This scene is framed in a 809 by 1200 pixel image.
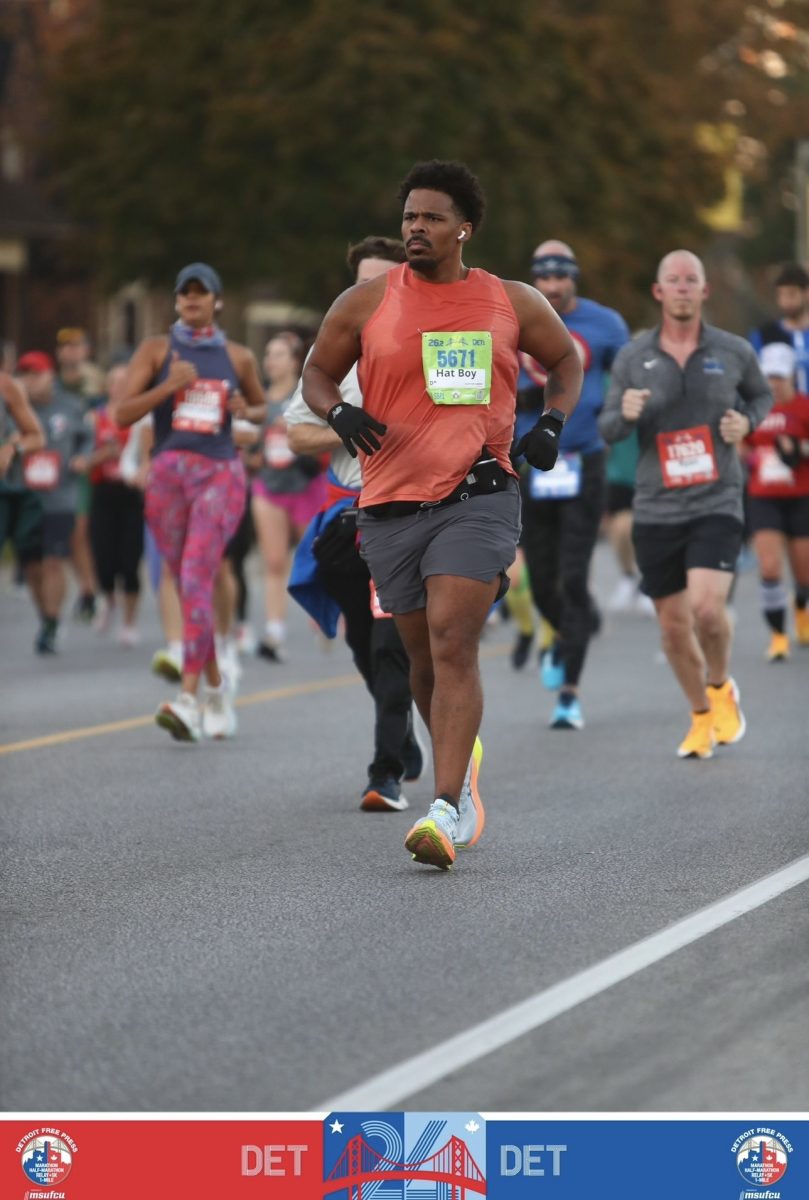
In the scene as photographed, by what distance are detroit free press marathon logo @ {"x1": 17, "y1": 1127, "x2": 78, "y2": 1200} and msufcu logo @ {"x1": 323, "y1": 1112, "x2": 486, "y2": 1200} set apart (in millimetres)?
469

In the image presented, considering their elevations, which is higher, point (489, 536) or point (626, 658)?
point (626, 658)

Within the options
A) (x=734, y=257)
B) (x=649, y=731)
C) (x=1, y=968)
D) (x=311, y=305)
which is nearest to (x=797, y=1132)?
(x=1, y=968)

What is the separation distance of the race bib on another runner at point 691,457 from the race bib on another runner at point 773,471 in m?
5.19

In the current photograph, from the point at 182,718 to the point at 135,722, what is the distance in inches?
63.3

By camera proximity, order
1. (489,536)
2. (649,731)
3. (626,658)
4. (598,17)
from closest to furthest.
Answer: (489,536) → (649,731) → (626,658) → (598,17)

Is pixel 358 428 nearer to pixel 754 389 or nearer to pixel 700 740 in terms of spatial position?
pixel 754 389

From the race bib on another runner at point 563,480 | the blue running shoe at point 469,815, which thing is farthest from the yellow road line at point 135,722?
the blue running shoe at point 469,815

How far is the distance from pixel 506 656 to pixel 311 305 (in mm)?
22406

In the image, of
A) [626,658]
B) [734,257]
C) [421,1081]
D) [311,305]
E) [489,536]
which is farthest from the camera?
[734,257]

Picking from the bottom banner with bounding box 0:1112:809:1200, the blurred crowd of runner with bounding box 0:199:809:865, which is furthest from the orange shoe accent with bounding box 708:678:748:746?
the bottom banner with bounding box 0:1112:809:1200

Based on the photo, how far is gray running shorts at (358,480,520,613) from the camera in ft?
25.5

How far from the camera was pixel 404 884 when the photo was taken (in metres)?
7.56

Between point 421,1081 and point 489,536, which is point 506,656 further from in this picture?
point 421,1081

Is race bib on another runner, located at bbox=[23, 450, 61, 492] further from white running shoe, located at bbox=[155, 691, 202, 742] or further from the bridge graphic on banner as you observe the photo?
the bridge graphic on banner
